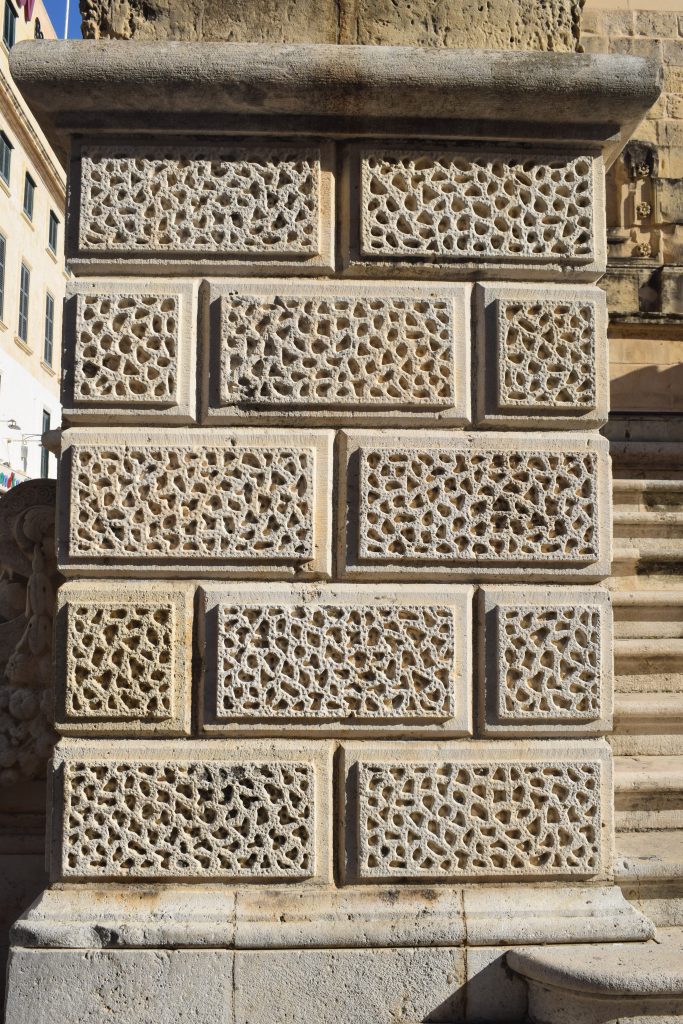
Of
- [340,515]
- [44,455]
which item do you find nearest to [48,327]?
[44,455]

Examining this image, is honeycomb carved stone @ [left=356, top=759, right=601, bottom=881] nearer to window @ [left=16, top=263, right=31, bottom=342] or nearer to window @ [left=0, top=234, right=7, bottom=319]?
window @ [left=0, top=234, right=7, bottom=319]

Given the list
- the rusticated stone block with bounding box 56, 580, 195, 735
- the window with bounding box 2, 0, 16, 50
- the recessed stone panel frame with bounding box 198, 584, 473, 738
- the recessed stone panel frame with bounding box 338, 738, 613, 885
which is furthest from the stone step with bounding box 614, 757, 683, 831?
the window with bounding box 2, 0, 16, 50

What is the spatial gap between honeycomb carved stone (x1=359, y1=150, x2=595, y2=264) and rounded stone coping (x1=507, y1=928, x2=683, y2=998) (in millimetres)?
2299

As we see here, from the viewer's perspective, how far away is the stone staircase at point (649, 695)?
3328 millimetres

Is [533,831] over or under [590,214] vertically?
under

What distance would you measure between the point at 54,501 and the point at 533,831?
6.87 ft

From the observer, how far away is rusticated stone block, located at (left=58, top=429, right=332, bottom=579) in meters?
3.10

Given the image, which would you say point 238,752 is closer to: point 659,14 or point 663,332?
point 663,332

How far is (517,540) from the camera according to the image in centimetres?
316

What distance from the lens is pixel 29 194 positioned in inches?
993

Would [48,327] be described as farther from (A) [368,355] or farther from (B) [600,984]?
(B) [600,984]

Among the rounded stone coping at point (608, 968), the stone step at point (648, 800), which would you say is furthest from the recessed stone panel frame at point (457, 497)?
the rounded stone coping at point (608, 968)

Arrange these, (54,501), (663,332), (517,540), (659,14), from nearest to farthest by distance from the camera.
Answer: (517,540), (54,501), (659,14), (663,332)

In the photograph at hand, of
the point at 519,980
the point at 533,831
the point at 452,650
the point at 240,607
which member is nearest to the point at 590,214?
the point at 452,650
